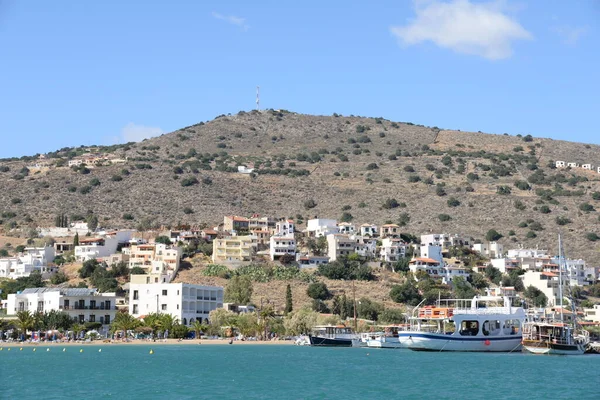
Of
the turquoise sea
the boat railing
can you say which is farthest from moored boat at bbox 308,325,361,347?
the boat railing

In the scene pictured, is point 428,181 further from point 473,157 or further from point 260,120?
point 260,120

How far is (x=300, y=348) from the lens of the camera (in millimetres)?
86000

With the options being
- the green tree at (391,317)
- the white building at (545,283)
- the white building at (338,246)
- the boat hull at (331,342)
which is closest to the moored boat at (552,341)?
the boat hull at (331,342)

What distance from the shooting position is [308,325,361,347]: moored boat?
89625 mm

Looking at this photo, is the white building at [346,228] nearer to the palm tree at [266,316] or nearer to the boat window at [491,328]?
the palm tree at [266,316]

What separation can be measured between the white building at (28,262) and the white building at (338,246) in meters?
32.6

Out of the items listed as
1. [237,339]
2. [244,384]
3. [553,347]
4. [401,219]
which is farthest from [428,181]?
[244,384]

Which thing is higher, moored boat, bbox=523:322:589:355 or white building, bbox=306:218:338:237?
white building, bbox=306:218:338:237

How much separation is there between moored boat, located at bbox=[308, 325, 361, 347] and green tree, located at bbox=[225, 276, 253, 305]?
45.2 ft

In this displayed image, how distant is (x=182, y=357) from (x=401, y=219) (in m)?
71.7

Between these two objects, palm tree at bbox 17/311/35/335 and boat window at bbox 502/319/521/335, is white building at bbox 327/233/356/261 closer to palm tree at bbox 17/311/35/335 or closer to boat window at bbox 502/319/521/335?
boat window at bbox 502/319/521/335

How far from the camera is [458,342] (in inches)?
3081

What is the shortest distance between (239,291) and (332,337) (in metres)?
16.3

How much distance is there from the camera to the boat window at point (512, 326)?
262ft
